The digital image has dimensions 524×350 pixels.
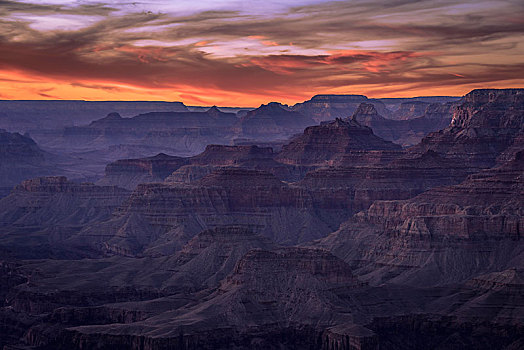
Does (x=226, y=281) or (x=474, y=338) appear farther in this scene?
(x=226, y=281)

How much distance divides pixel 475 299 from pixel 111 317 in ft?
157

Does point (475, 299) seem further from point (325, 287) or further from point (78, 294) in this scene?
point (78, 294)

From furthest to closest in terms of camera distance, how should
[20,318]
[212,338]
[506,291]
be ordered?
[20,318] → [506,291] → [212,338]

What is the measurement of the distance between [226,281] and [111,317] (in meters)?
15.9

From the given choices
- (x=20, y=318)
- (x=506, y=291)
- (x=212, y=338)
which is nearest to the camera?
(x=212, y=338)

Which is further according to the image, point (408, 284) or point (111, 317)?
point (408, 284)

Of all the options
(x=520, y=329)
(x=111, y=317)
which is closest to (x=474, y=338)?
(x=520, y=329)

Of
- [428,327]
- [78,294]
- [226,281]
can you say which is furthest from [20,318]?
[428,327]

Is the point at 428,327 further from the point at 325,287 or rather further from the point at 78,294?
the point at 78,294

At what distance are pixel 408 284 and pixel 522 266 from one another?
16935 millimetres

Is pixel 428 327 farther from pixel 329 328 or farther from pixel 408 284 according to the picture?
pixel 408 284

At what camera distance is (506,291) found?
16988cm

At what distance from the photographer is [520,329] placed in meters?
160

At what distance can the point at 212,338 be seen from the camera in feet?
510
